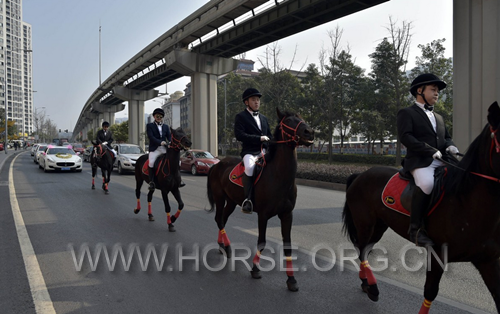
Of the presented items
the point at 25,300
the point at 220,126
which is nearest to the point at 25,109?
the point at 220,126

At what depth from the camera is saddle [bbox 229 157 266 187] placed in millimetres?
5023

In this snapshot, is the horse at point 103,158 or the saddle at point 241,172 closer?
the saddle at point 241,172

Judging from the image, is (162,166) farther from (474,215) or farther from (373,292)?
(474,215)

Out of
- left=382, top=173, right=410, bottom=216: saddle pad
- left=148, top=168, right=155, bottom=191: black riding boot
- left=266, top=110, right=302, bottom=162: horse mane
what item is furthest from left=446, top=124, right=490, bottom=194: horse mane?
left=148, top=168, right=155, bottom=191: black riding boot

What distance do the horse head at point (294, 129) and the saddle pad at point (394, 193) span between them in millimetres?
983

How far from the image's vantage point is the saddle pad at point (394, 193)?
3756 mm

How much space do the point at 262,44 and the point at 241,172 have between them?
2530cm

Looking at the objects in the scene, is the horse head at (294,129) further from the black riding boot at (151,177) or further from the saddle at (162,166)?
the black riding boot at (151,177)

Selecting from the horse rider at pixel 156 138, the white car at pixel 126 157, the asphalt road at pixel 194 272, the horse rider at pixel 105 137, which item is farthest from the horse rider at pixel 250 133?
the white car at pixel 126 157

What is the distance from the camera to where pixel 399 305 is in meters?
3.90

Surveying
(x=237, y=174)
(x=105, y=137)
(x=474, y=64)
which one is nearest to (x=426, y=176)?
(x=237, y=174)

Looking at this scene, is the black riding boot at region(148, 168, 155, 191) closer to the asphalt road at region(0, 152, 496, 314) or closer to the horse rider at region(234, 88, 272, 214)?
the asphalt road at region(0, 152, 496, 314)

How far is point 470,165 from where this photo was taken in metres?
3.08

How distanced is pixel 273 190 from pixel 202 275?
1.51 m
